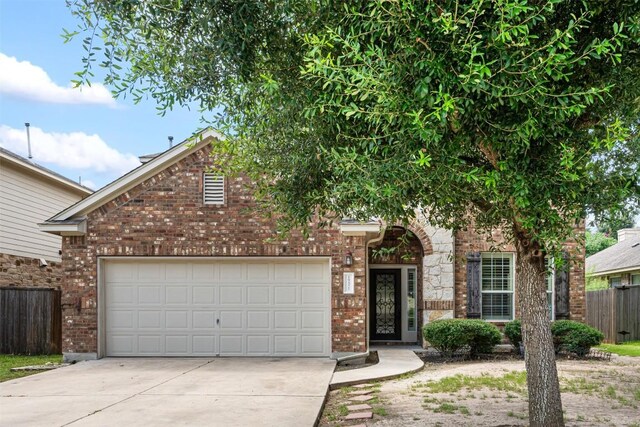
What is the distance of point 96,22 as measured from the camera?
6.29m

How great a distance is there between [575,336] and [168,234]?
960cm

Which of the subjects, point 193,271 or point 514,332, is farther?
point 514,332

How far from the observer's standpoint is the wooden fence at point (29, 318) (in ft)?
51.3

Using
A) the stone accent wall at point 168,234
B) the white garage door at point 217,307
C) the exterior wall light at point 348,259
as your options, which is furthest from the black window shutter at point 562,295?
the white garage door at point 217,307

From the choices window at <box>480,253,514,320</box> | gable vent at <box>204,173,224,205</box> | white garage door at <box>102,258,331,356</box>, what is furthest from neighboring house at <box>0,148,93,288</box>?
window at <box>480,253,514,320</box>

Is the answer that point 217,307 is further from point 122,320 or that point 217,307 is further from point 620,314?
point 620,314

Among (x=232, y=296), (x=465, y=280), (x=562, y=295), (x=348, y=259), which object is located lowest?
(x=562, y=295)

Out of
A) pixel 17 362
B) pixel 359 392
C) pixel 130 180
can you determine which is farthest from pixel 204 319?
pixel 359 392

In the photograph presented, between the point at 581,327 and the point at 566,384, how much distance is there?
14.9ft

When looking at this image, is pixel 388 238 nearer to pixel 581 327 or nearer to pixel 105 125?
pixel 581 327

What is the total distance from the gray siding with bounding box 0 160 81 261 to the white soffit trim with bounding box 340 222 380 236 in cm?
1016

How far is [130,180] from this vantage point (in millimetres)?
13344

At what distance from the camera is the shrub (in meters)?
14.0

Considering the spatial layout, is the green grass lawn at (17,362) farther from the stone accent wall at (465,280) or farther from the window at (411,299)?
the stone accent wall at (465,280)
